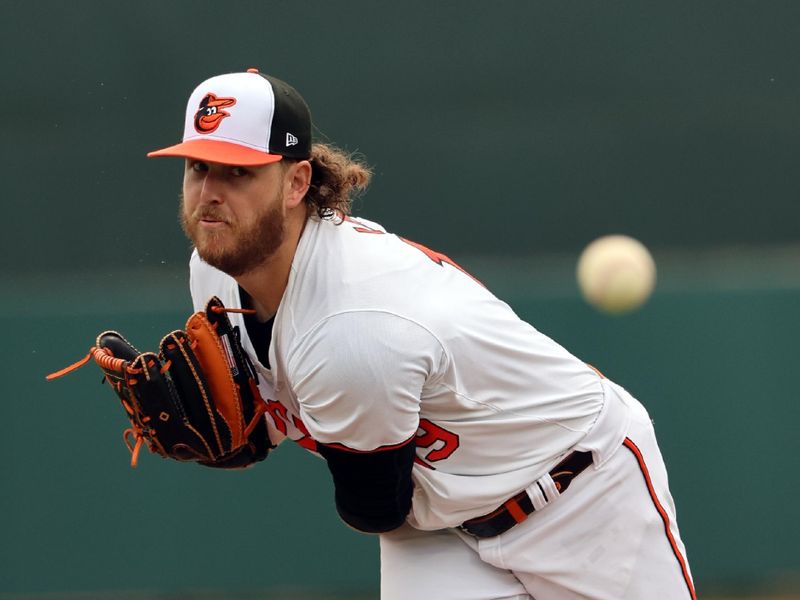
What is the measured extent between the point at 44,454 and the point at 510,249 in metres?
2.62

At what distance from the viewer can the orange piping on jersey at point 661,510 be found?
3094 mm

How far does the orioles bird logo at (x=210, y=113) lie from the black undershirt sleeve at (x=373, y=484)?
0.78 metres

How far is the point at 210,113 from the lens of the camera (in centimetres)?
277

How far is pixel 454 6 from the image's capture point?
21.5ft

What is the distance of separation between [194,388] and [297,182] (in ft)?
1.89

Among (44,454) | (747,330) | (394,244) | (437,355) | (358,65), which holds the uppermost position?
(358,65)

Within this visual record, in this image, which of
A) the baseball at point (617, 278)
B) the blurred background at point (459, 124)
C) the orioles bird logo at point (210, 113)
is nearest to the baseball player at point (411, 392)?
the orioles bird logo at point (210, 113)

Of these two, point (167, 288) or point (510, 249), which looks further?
point (510, 249)

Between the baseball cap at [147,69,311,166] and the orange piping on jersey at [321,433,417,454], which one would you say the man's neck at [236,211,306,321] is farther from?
the orange piping on jersey at [321,433,417,454]

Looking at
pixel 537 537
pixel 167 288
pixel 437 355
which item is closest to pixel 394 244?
pixel 437 355

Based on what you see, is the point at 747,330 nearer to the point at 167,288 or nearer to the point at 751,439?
the point at 751,439

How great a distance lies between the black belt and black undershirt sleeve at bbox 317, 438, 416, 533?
0.77 feet

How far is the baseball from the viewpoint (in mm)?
5895

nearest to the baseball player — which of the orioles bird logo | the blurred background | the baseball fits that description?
the orioles bird logo
